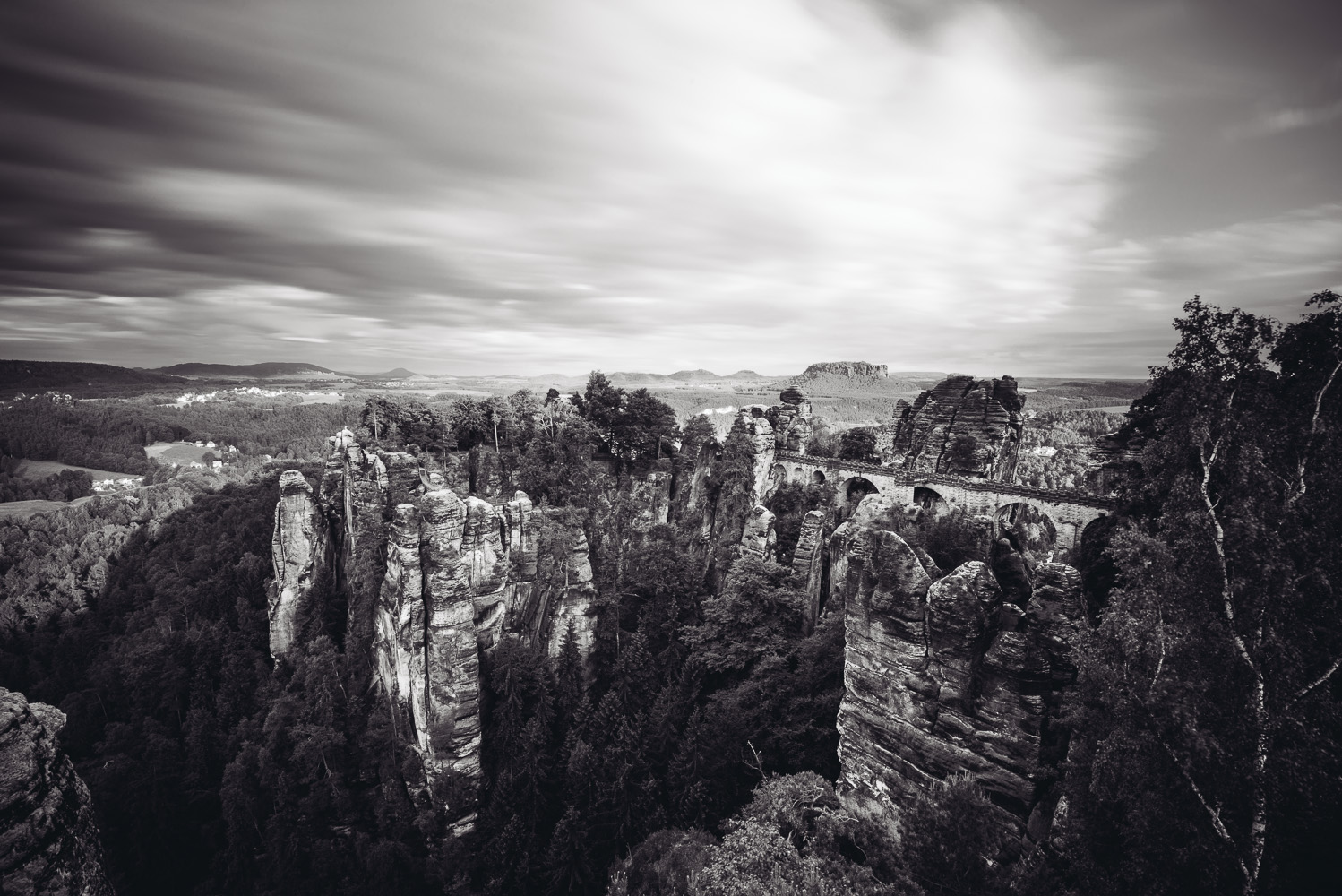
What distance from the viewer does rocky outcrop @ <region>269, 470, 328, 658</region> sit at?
117 feet

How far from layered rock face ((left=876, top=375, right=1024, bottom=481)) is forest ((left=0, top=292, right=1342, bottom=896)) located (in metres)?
7.96

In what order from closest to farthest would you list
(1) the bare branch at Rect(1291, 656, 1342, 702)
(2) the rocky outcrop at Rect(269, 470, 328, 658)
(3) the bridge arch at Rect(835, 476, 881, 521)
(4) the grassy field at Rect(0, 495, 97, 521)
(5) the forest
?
(1) the bare branch at Rect(1291, 656, 1342, 702)
(5) the forest
(2) the rocky outcrop at Rect(269, 470, 328, 658)
(3) the bridge arch at Rect(835, 476, 881, 521)
(4) the grassy field at Rect(0, 495, 97, 521)

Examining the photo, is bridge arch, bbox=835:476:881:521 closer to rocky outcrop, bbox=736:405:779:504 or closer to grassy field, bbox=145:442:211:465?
rocky outcrop, bbox=736:405:779:504

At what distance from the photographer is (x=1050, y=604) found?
45.9 feet

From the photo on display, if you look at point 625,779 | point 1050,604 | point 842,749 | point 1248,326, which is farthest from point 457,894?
point 1248,326

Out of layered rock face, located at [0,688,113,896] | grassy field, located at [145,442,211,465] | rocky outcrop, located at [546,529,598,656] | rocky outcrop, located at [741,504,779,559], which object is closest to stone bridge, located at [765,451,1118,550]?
rocky outcrop, located at [741,504,779,559]

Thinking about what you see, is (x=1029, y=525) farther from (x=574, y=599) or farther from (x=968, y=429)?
(x=574, y=599)

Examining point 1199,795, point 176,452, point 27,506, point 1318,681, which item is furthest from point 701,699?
point 176,452

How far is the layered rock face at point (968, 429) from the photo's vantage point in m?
35.3

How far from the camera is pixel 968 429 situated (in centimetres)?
3684

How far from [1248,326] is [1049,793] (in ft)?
38.8

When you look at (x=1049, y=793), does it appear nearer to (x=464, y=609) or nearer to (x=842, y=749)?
(x=842, y=749)

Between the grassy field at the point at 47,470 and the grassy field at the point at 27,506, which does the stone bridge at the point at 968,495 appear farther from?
the grassy field at the point at 47,470

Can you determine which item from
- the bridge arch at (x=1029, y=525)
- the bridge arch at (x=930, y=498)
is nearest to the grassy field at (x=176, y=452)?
the bridge arch at (x=930, y=498)
